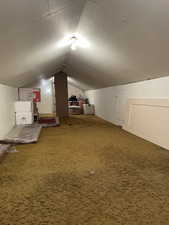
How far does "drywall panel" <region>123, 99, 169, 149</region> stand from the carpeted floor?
26 centimetres

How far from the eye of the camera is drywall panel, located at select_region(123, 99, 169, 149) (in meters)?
3.28

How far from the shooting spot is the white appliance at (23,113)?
5387 millimetres

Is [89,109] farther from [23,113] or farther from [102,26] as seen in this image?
[102,26]

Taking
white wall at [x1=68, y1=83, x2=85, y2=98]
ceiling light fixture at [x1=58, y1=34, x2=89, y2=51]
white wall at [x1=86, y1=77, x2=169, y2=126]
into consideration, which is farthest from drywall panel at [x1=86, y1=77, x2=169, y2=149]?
white wall at [x1=68, y1=83, x2=85, y2=98]

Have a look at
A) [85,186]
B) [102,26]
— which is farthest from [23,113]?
[85,186]

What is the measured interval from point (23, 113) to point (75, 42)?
2645 mm

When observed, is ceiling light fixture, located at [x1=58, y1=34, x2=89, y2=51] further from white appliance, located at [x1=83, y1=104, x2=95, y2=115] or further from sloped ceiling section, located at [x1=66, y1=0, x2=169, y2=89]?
white appliance, located at [x1=83, y1=104, x2=95, y2=115]

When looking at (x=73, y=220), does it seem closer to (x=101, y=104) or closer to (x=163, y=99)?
(x=163, y=99)

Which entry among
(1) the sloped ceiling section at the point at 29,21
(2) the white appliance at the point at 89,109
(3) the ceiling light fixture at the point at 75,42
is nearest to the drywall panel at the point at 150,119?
(3) the ceiling light fixture at the point at 75,42

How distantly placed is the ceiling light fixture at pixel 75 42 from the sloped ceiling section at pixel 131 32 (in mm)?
174

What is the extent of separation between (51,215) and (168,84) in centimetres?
267

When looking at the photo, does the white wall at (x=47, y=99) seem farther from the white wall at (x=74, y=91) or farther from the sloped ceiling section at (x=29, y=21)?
the sloped ceiling section at (x=29, y=21)

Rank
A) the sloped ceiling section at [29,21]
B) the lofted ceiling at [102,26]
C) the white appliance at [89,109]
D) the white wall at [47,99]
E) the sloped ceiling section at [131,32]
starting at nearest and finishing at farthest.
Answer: the sloped ceiling section at [29,21], the lofted ceiling at [102,26], the sloped ceiling section at [131,32], the white appliance at [89,109], the white wall at [47,99]

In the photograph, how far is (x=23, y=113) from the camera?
5508mm
